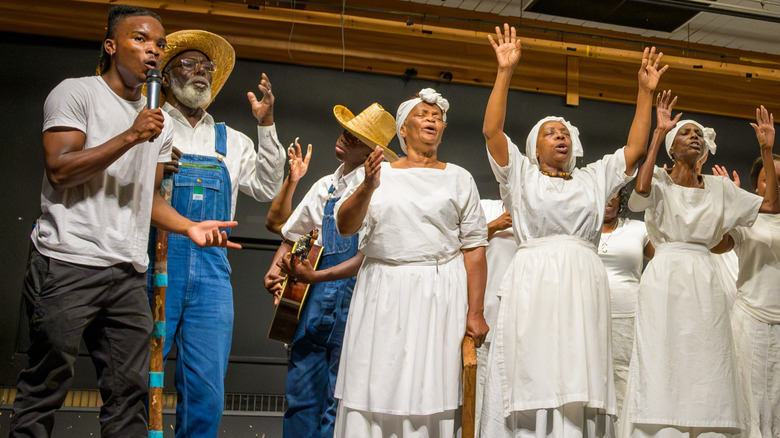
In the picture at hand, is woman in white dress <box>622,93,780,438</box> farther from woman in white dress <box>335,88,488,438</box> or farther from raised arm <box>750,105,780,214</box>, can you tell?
woman in white dress <box>335,88,488,438</box>

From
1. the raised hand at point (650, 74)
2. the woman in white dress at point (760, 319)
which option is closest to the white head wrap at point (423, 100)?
the raised hand at point (650, 74)

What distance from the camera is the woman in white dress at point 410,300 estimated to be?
132 inches

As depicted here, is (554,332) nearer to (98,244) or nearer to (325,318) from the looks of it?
(325,318)

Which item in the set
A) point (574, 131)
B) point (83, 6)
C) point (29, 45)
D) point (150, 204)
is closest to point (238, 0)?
point (83, 6)

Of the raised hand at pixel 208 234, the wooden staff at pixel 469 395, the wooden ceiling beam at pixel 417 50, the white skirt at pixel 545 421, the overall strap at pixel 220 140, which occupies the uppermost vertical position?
the wooden ceiling beam at pixel 417 50

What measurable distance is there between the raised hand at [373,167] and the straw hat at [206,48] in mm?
1191

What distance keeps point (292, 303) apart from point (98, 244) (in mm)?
1596

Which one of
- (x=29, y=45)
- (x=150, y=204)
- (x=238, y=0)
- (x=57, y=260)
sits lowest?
(x=57, y=260)

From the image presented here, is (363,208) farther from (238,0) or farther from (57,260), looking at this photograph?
(238,0)

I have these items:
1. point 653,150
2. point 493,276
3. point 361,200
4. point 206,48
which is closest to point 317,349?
point 361,200

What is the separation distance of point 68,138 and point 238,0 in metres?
5.02

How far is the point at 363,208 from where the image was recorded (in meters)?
3.42

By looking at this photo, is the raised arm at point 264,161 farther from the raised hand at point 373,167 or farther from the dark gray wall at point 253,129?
the dark gray wall at point 253,129

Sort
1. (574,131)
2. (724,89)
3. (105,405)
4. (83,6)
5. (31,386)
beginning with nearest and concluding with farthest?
(31,386), (105,405), (574,131), (83,6), (724,89)
